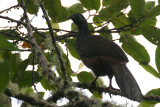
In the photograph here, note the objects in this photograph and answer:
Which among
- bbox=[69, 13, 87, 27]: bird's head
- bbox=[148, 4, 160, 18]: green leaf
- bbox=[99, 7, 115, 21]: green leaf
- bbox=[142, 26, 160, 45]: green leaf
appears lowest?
bbox=[142, 26, 160, 45]: green leaf

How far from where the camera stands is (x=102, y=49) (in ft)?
9.93

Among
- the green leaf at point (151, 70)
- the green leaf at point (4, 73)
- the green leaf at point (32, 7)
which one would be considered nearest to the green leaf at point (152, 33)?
the green leaf at point (151, 70)

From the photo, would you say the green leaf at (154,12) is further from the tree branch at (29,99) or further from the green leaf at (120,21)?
the tree branch at (29,99)

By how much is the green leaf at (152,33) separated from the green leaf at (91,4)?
0.59 meters

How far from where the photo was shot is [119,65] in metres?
2.95

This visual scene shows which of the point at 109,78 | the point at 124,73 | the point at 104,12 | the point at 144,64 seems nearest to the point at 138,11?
the point at 104,12

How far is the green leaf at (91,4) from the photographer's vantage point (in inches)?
101

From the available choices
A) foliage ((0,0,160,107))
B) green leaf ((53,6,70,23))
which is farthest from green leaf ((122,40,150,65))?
green leaf ((53,6,70,23))

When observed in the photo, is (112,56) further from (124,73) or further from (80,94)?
(80,94)

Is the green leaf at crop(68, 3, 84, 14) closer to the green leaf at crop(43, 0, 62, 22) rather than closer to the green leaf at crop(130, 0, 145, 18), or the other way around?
the green leaf at crop(43, 0, 62, 22)

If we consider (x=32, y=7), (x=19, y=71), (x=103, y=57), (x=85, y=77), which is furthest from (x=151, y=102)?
(x=32, y=7)

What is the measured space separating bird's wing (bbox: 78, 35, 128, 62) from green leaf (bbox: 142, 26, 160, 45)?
1.66ft

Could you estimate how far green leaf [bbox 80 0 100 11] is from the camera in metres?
2.56

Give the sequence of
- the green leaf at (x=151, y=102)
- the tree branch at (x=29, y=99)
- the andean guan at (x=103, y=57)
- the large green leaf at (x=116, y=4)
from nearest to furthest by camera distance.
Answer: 1. the tree branch at (x=29, y=99)
2. the green leaf at (x=151, y=102)
3. the large green leaf at (x=116, y=4)
4. the andean guan at (x=103, y=57)
